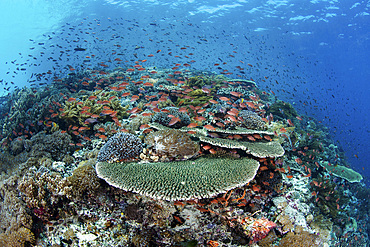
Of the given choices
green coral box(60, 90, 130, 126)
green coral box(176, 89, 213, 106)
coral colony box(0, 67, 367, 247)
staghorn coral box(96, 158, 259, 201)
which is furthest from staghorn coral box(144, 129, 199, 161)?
green coral box(176, 89, 213, 106)

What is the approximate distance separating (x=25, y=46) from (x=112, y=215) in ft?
276

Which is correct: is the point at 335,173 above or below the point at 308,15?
below

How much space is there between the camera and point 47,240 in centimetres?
367

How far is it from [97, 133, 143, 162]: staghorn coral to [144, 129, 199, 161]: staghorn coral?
41 cm

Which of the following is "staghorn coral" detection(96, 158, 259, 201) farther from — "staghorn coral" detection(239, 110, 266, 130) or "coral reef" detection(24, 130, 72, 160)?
"staghorn coral" detection(239, 110, 266, 130)

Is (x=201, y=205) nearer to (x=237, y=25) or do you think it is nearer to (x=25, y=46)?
(x=237, y=25)

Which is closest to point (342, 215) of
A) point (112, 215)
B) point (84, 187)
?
point (112, 215)

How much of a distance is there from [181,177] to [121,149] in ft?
6.28

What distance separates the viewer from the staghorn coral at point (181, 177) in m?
2.79

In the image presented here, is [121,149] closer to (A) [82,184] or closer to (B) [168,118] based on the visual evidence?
(A) [82,184]

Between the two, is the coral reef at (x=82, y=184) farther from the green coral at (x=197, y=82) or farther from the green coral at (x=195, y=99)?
the green coral at (x=197, y=82)

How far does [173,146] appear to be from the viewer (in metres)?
4.28

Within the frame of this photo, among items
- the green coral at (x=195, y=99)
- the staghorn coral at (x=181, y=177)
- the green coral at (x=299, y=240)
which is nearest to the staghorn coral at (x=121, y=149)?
the staghorn coral at (x=181, y=177)

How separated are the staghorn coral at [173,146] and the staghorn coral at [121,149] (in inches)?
16.1
